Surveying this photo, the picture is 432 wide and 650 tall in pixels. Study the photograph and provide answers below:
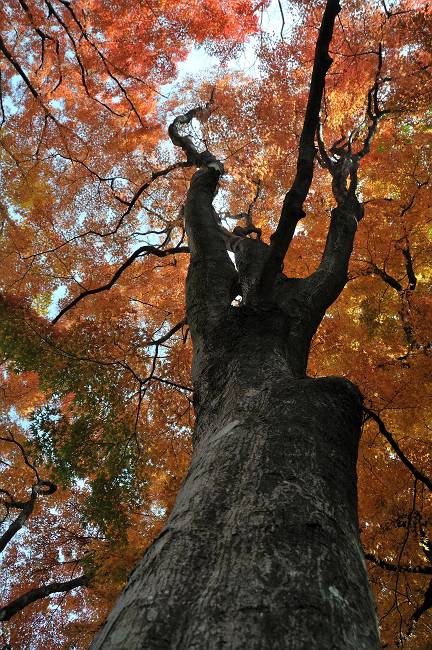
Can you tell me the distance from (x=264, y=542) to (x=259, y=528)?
0.06 metres

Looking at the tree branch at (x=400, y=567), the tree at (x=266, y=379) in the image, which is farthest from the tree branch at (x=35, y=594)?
the tree branch at (x=400, y=567)

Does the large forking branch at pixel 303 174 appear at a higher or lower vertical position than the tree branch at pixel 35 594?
higher

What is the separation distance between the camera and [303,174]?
321 cm

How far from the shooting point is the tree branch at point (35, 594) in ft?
27.0

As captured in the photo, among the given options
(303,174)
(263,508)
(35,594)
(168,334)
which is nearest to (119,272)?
(168,334)

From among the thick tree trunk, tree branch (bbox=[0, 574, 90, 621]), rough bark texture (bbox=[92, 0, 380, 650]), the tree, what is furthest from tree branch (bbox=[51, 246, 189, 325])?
tree branch (bbox=[0, 574, 90, 621])

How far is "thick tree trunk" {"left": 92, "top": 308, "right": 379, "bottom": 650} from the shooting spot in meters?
1.18

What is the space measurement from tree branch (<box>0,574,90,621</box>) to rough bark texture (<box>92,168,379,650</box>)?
26.4ft

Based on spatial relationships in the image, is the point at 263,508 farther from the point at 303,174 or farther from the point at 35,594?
the point at 35,594

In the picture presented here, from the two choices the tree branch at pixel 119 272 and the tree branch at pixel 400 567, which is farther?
the tree branch at pixel 119 272

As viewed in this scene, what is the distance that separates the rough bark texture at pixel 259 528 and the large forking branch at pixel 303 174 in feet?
1.69

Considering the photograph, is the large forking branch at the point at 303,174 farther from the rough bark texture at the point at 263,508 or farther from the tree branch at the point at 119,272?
the tree branch at the point at 119,272

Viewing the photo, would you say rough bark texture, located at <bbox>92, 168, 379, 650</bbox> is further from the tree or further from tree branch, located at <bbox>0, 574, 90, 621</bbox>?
tree branch, located at <bbox>0, 574, 90, 621</bbox>

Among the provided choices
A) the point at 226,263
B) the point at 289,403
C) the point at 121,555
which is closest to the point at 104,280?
the point at 121,555
